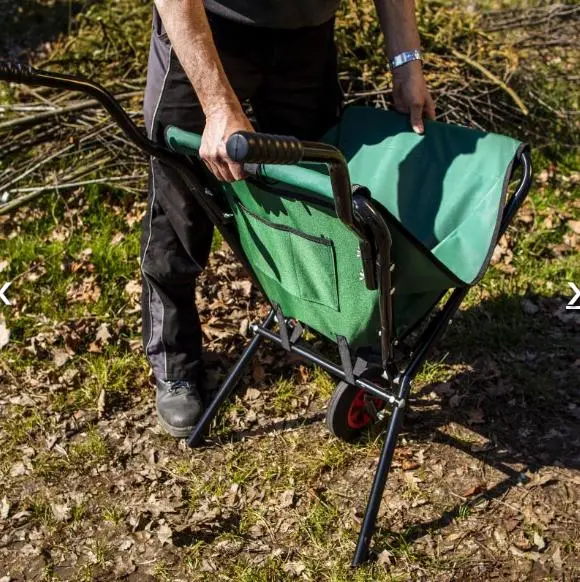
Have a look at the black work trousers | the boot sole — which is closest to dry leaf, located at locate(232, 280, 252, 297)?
the black work trousers

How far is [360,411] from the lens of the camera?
3.37m

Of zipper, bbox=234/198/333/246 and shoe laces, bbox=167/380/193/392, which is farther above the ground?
zipper, bbox=234/198/333/246

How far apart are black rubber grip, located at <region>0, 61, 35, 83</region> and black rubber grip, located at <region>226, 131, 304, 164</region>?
2.13 feet

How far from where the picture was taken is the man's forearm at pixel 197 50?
2475 mm

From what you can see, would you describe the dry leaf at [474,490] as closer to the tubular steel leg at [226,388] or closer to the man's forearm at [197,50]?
the tubular steel leg at [226,388]

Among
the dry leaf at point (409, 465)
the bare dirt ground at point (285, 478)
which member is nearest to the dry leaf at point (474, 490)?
the bare dirt ground at point (285, 478)

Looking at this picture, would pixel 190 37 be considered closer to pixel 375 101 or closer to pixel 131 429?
pixel 131 429

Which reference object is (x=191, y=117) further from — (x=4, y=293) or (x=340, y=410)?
(x=4, y=293)

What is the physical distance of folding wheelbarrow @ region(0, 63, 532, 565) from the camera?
237 centimetres

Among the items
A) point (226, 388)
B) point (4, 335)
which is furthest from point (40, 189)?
point (226, 388)

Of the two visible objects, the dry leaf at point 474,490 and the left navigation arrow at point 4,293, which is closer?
the dry leaf at point 474,490

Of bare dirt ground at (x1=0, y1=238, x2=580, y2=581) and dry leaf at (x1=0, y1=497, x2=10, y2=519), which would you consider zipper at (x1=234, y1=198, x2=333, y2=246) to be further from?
dry leaf at (x1=0, y1=497, x2=10, y2=519)

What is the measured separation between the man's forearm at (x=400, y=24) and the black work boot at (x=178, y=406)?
1552 millimetres

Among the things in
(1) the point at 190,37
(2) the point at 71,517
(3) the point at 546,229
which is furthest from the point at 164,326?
(3) the point at 546,229
